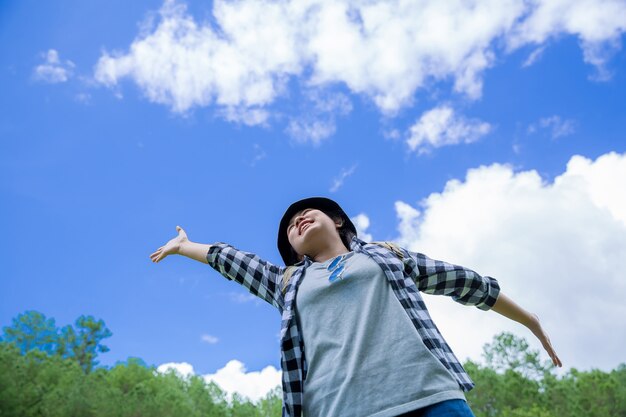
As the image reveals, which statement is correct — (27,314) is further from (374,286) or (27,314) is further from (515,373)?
(374,286)

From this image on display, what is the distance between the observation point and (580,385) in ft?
53.5

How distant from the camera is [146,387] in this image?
15469mm

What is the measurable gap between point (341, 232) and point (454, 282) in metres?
0.54

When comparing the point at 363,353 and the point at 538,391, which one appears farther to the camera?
the point at 538,391

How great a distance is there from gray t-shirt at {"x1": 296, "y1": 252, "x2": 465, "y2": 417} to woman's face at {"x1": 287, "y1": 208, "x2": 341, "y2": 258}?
10.0 inches

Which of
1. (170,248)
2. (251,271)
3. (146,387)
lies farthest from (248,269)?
(146,387)

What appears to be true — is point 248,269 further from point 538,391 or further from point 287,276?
point 538,391

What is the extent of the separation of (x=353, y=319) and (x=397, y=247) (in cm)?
49

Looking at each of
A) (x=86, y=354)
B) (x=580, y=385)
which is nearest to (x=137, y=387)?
(x=86, y=354)

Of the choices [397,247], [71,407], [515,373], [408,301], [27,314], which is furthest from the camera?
[27,314]

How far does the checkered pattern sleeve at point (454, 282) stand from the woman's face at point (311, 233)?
1.10ft

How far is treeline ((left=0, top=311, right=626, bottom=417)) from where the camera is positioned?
1293 centimetres

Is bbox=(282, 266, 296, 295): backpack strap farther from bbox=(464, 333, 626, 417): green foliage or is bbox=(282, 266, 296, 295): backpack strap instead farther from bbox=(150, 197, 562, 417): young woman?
bbox=(464, 333, 626, 417): green foliage

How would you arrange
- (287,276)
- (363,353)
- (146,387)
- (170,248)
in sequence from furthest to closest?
(146,387) → (170,248) → (287,276) → (363,353)
